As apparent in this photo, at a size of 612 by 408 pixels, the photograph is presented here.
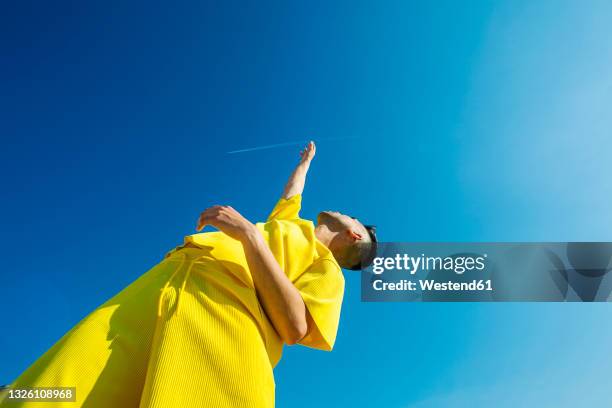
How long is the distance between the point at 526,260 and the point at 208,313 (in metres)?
6.83

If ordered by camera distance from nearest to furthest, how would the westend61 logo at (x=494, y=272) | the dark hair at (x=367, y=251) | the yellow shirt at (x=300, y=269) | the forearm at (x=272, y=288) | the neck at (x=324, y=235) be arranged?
the forearm at (x=272, y=288) → the yellow shirt at (x=300, y=269) → the neck at (x=324, y=235) → the dark hair at (x=367, y=251) → the westend61 logo at (x=494, y=272)

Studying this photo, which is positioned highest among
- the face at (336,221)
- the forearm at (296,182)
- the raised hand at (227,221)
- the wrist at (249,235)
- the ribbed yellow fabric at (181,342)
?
the forearm at (296,182)

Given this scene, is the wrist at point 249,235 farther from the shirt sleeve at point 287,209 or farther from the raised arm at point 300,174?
the raised arm at point 300,174

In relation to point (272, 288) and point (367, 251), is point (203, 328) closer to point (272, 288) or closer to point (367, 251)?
point (272, 288)

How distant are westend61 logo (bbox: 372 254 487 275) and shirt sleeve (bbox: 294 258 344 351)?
4708 mm

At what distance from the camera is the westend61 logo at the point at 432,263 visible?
733 centimetres

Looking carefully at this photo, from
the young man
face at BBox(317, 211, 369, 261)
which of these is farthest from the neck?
the young man

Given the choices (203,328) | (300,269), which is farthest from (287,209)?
(203,328)

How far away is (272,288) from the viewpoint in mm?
2141

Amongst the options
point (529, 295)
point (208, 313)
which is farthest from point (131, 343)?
point (529, 295)

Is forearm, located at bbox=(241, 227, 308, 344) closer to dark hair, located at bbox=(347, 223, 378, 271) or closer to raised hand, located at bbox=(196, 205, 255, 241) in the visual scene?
raised hand, located at bbox=(196, 205, 255, 241)

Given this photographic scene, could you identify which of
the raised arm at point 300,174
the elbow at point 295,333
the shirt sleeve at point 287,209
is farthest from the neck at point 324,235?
the elbow at point 295,333

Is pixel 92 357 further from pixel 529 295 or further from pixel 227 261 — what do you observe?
pixel 529 295

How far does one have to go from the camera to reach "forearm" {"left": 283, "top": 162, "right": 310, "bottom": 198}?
4012mm
